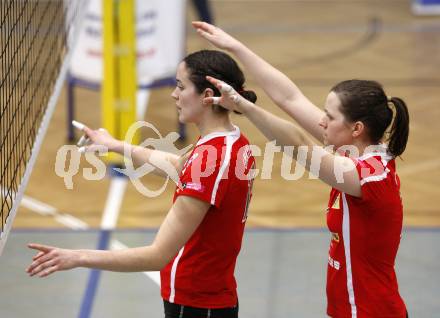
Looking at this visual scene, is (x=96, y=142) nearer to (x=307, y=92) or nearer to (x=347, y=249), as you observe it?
(x=347, y=249)

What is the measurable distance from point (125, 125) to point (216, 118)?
4.30m

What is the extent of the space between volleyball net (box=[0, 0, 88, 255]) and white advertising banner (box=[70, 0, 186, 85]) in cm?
36

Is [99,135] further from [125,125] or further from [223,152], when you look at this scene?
[125,125]

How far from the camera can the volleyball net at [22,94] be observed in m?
4.18

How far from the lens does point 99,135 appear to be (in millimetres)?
3885

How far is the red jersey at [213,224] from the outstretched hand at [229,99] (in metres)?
0.25

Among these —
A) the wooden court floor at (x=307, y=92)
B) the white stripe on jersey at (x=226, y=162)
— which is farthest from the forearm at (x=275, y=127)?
the wooden court floor at (x=307, y=92)

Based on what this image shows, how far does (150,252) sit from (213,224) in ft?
0.96

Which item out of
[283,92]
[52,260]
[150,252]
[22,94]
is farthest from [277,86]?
[22,94]

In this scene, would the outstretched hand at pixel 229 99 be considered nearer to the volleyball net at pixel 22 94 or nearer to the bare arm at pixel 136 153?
the bare arm at pixel 136 153

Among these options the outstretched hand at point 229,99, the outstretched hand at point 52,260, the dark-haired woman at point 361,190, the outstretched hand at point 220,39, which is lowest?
the outstretched hand at point 52,260

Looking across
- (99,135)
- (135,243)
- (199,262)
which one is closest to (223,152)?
(199,262)

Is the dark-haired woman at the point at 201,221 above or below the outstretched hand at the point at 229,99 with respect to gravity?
below

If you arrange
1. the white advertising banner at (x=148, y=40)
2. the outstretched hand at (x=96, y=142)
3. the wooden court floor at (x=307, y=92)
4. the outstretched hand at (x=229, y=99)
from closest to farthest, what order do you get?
the outstretched hand at (x=229, y=99)
the outstretched hand at (x=96, y=142)
the wooden court floor at (x=307, y=92)
the white advertising banner at (x=148, y=40)
